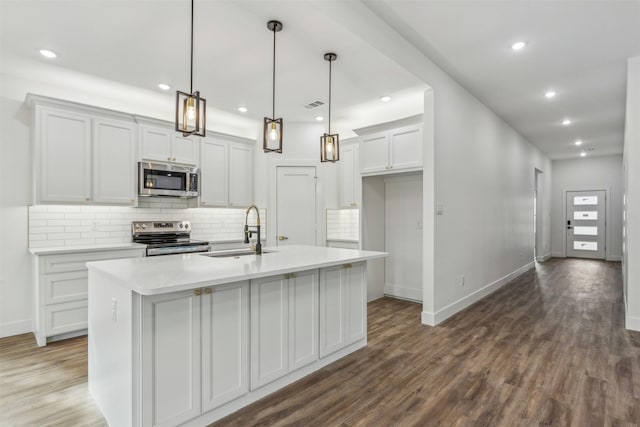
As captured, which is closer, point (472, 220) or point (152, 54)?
point (152, 54)

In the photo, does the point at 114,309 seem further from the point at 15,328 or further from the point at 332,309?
the point at 15,328

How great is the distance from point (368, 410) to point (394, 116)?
14.3 ft

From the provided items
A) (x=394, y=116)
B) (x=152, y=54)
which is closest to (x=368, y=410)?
(x=152, y=54)

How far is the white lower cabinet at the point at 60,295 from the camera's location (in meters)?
3.46

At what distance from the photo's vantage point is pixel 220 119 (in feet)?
18.4

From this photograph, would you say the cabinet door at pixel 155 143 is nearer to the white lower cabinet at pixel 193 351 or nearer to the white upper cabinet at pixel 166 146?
the white upper cabinet at pixel 166 146

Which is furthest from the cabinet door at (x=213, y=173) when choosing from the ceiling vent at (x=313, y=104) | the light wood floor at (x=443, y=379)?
the light wood floor at (x=443, y=379)

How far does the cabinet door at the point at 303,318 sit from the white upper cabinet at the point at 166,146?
2.89m

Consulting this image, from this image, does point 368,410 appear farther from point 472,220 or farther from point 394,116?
point 394,116

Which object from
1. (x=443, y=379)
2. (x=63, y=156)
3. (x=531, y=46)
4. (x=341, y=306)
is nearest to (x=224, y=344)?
(x=341, y=306)

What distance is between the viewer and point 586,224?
9867mm

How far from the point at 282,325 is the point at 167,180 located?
3.09m

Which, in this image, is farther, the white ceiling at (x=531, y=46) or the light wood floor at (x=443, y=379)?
the white ceiling at (x=531, y=46)

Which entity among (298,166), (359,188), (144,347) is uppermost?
(298,166)
